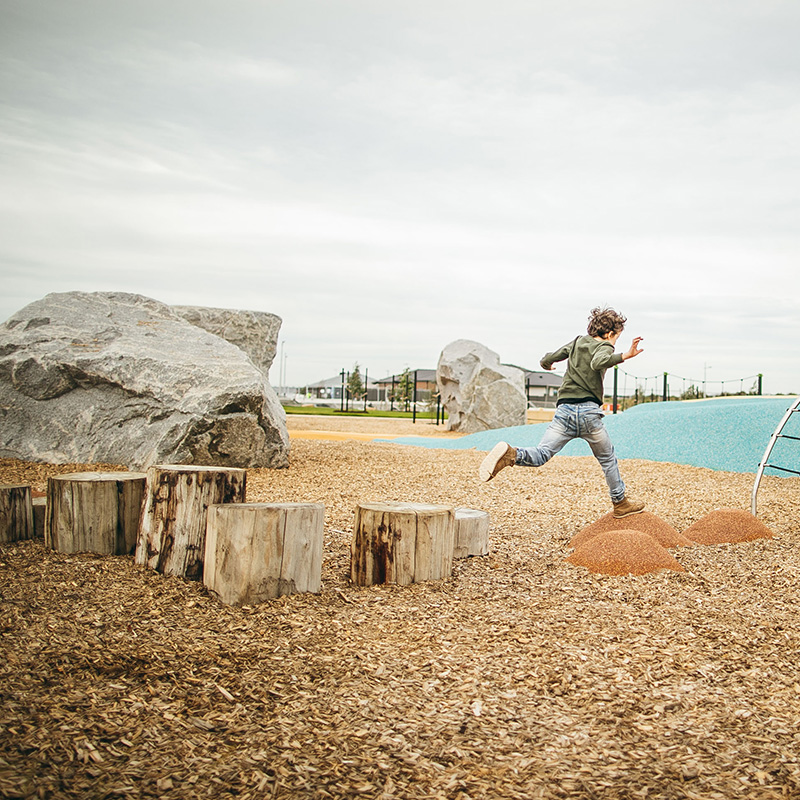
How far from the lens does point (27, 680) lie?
8.50 ft

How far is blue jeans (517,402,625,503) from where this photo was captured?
16.8 feet

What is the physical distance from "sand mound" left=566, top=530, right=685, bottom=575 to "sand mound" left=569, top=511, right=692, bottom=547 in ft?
1.47

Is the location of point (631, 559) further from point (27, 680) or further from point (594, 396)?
point (27, 680)

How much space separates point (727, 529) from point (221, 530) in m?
3.70

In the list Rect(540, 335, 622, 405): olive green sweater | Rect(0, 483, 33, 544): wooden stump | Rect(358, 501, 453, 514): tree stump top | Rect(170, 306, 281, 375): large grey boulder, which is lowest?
Rect(0, 483, 33, 544): wooden stump

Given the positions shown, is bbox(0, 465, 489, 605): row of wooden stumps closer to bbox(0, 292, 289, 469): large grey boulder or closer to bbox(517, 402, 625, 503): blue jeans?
bbox(517, 402, 625, 503): blue jeans

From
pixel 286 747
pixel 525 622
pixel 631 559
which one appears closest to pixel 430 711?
pixel 286 747

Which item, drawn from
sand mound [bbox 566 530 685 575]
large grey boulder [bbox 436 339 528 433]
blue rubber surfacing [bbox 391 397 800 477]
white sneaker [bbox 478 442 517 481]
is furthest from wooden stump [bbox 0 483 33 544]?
large grey boulder [bbox 436 339 528 433]

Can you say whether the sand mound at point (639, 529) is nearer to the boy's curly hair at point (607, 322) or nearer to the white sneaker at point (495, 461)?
the white sneaker at point (495, 461)

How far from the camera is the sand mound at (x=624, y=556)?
14.1ft

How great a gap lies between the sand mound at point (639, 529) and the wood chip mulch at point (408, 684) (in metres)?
0.49

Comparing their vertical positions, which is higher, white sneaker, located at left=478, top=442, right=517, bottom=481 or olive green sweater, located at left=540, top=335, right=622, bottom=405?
olive green sweater, located at left=540, top=335, right=622, bottom=405

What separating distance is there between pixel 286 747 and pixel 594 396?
3.56m

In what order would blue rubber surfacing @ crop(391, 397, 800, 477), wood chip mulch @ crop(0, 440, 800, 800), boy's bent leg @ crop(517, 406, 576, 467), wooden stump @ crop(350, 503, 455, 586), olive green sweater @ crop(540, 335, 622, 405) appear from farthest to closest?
blue rubber surfacing @ crop(391, 397, 800, 477) → boy's bent leg @ crop(517, 406, 576, 467) → olive green sweater @ crop(540, 335, 622, 405) → wooden stump @ crop(350, 503, 455, 586) → wood chip mulch @ crop(0, 440, 800, 800)
